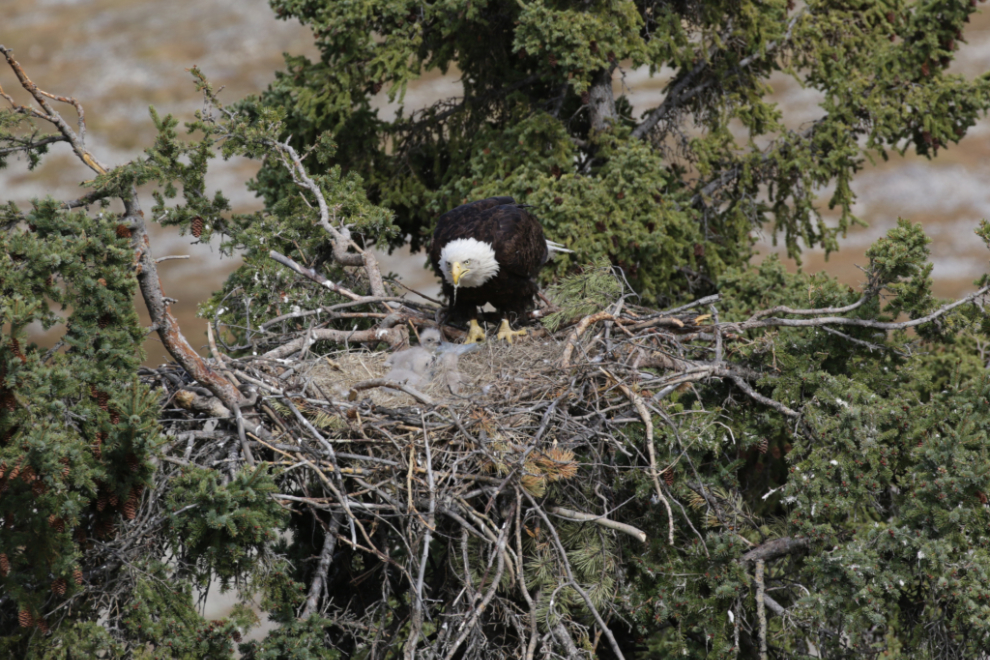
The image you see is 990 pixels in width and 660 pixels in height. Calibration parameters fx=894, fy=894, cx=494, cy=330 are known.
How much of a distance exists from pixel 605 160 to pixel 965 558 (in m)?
4.44

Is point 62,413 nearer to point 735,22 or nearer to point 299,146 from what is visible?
point 299,146

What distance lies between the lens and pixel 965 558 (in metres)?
3.39

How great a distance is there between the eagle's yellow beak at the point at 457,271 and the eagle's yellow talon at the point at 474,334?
0.45 meters

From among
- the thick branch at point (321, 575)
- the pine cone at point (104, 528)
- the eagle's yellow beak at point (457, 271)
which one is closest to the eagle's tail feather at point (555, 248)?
the eagle's yellow beak at point (457, 271)

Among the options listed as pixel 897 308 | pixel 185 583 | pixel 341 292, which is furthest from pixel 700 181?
pixel 185 583

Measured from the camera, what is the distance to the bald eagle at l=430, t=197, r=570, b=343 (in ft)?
16.6

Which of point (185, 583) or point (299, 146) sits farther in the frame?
point (299, 146)

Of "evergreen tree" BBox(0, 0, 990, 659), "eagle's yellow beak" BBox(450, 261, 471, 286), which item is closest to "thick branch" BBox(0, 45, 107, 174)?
"evergreen tree" BBox(0, 0, 990, 659)

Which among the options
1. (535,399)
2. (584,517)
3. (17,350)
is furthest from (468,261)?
(17,350)

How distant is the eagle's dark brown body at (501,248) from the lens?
5133 millimetres

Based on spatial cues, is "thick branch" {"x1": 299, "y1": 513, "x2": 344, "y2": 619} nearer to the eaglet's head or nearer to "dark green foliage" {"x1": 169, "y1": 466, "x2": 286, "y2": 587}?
"dark green foliage" {"x1": 169, "y1": 466, "x2": 286, "y2": 587}

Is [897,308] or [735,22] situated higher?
[735,22]

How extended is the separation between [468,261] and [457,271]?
118 mm

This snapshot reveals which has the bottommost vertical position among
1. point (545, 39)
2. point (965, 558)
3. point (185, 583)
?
point (185, 583)
